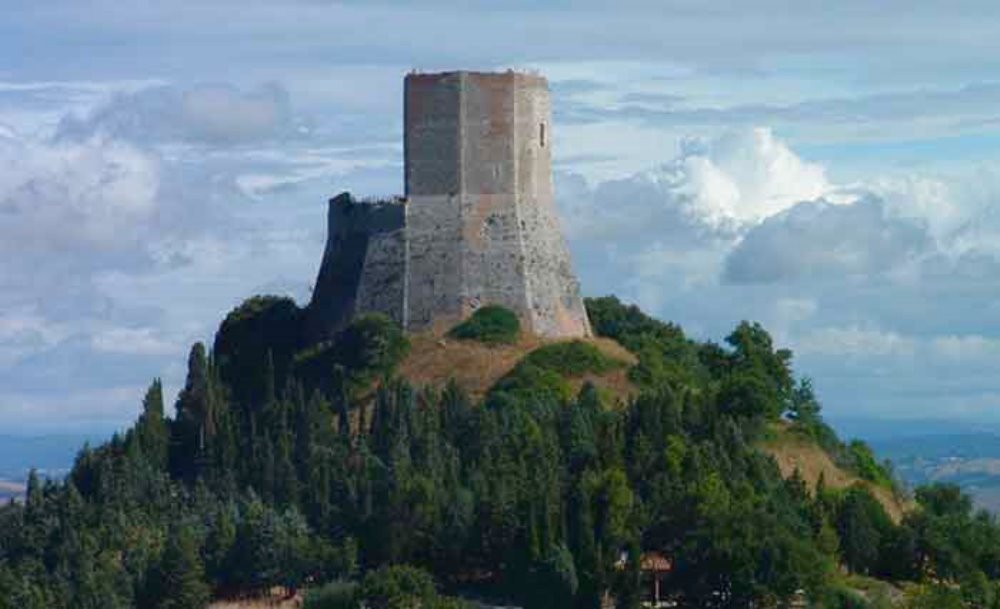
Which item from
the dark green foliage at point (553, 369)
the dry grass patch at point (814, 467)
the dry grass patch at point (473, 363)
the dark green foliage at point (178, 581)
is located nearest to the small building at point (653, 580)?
the dry grass patch at point (814, 467)

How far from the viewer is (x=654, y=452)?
9169 cm

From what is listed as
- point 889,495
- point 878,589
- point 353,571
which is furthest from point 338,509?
point 889,495

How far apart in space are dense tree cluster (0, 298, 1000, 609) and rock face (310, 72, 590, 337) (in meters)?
5.38

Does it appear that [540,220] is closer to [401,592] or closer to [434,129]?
[434,129]

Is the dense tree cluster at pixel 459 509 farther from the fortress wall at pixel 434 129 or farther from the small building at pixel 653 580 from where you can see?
the fortress wall at pixel 434 129

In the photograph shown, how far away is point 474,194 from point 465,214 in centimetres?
82

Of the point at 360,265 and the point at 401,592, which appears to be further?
the point at 360,265

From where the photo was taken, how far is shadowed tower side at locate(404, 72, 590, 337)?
110 meters

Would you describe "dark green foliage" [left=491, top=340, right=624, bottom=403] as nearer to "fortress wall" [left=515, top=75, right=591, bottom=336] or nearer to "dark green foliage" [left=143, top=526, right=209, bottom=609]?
"fortress wall" [left=515, top=75, right=591, bottom=336]

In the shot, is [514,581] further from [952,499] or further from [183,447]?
[952,499]

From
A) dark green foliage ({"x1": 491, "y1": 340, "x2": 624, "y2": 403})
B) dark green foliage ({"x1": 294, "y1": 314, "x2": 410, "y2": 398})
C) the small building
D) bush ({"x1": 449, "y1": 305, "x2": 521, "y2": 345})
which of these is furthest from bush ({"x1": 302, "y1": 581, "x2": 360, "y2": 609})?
bush ({"x1": 449, "y1": 305, "x2": 521, "y2": 345})

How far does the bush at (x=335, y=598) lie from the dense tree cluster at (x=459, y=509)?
0.11 m

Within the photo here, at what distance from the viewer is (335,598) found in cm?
8181

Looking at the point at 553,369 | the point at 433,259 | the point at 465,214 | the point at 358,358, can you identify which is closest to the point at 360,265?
the point at 433,259
